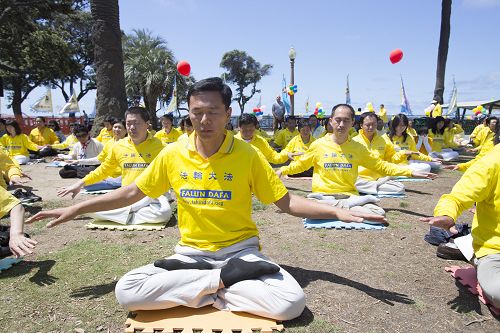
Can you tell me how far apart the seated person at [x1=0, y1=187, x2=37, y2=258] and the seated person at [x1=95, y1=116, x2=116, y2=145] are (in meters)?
8.18

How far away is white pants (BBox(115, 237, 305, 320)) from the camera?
2.87m

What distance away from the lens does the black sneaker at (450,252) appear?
13.9 feet

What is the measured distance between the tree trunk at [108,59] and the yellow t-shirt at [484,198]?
37.0ft

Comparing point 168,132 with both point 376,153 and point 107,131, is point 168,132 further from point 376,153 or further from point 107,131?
point 376,153

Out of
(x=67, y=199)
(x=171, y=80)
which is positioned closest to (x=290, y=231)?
(x=67, y=199)

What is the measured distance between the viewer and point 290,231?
17.5ft

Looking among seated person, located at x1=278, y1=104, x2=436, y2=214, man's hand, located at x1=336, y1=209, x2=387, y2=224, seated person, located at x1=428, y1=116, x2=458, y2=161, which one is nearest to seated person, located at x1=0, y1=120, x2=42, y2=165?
seated person, located at x1=278, y1=104, x2=436, y2=214

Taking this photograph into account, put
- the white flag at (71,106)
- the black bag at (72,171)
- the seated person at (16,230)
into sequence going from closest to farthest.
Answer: the seated person at (16,230) < the black bag at (72,171) < the white flag at (71,106)

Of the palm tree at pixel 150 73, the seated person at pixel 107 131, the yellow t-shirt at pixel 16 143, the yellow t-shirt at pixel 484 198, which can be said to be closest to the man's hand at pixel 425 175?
the yellow t-shirt at pixel 484 198

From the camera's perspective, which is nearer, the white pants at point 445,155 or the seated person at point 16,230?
the seated person at point 16,230

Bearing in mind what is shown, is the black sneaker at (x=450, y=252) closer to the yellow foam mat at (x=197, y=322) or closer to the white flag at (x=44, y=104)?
the yellow foam mat at (x=197, y=322)

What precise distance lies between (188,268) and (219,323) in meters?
0.51

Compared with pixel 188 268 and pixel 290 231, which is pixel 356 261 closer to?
pixel 290 231

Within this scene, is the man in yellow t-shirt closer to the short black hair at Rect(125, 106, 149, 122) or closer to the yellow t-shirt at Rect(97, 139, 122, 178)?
the short black hair at Rect(125, 106, 149, 122)
